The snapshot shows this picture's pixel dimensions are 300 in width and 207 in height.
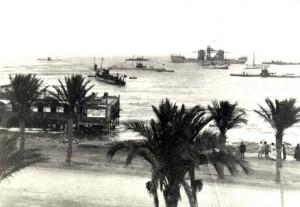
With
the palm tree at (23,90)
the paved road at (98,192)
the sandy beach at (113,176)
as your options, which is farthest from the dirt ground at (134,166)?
the palm tree at (23,90)

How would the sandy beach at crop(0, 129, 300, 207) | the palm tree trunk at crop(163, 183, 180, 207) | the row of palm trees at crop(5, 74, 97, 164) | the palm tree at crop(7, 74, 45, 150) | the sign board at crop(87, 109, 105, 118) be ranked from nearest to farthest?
1. the palm tree trunk at crop(163, 183, 180, 207)
2. the sandy beach at crop(0, 129, 300, 207)
3. the row of palm trees at crop(5, 74, 97, 164)
4. the palm tree at crop(7, 74, 45, 150)
5. the sign board at crop(87, 109, 105, 118)

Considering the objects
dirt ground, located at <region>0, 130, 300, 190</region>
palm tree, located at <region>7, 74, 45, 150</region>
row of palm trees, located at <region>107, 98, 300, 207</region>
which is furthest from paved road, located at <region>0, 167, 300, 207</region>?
palm tree, located at <region>7, 74, 45, 150</region>

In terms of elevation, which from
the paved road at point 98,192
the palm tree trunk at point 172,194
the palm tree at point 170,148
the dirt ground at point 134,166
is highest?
the palm tree at point 170,148

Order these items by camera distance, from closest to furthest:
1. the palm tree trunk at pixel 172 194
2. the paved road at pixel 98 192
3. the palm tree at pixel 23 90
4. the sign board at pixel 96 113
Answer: the palm tree trunk at pixel 172 194 < the paved road at pixel 98 192 < the palm tree at pixel 23 90 < the sign board at pixel 96 113

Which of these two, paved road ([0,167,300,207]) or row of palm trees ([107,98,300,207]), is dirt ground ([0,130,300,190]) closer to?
paved road ([0,167,300,207])

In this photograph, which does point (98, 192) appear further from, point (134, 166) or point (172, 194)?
point (134, 166)

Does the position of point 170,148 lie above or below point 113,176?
above

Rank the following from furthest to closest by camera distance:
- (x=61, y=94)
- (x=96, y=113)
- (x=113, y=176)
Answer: (x=96, y=113), (x=61, y=94), (x=113, y=176)

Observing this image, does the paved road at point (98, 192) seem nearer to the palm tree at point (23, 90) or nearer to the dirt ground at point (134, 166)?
the dirt ground at point (134, 166)

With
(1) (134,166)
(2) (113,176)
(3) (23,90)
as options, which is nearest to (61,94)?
(3) (23,90)
